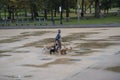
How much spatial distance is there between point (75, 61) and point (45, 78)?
5.73 meters

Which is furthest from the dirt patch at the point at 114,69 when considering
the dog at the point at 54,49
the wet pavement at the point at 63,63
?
the dog at the point at 54,49

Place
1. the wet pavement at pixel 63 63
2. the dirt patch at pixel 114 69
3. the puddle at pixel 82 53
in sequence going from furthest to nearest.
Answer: the puddle at pixel 82 53, the dirt patch at pixel 114 69, the wet pavement at pixel 63 63

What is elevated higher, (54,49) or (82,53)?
(54,49)

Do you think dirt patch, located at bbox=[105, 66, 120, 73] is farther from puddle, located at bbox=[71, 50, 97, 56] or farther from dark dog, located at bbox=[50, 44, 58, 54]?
dark dog, located at bbox=[50, 44, 58, 54]

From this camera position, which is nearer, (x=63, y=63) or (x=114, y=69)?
(x=114, y=69)

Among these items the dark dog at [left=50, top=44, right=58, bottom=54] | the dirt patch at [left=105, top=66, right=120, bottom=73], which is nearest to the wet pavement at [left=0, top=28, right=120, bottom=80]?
the dirt patch at [left=105, top=66, right=120, bottom=73]

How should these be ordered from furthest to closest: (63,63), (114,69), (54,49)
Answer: (54,49) → (63,63) → (114,69)

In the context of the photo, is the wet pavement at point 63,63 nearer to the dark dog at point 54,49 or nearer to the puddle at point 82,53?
the puddle at point 82,53

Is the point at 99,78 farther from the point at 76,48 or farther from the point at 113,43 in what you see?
the point at 113,43

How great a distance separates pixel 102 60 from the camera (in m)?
24.9

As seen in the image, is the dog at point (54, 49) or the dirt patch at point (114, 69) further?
the dog at point (54, 49)

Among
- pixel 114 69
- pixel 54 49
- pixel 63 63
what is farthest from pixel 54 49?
pixel 114 69

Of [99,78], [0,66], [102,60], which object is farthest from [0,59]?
[99,78]

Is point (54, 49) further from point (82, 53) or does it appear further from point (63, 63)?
point (63, 63)
